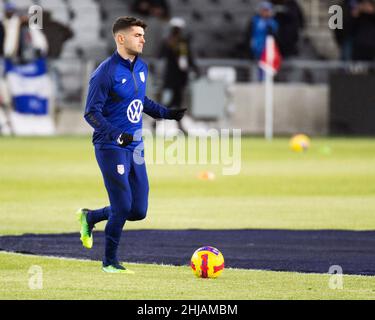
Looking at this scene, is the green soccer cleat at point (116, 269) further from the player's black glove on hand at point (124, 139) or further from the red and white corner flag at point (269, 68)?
the red and white corner flag at point (269, 68)

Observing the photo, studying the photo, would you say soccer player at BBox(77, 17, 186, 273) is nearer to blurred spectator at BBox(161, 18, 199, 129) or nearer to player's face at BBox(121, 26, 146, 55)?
player's face at BBox(121, 26, 146, 55)

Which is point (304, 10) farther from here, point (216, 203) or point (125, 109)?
point (125, 109)

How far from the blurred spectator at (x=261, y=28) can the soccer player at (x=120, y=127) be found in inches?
883

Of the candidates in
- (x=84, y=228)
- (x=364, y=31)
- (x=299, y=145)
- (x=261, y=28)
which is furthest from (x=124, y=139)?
(x=364, y=31)

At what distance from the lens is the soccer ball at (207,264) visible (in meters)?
12.1

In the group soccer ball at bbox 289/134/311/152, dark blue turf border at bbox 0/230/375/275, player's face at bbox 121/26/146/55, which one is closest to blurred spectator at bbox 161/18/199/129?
soccer ball at bbox 289/134/311/152

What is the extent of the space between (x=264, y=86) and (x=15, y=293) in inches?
982

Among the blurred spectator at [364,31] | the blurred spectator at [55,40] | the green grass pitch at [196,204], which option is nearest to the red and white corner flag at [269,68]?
the green grass pitch at [196,204]

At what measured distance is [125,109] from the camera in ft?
40.4

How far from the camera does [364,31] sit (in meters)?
35.4

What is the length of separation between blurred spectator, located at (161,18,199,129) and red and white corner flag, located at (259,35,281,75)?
1.95 m

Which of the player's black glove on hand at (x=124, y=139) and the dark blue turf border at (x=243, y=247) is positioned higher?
the player's black glove on hand at (x=124, y=139)

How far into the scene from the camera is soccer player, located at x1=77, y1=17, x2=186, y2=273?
1209cm

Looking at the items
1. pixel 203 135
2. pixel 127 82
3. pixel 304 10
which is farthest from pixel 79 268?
pixel 304 10
